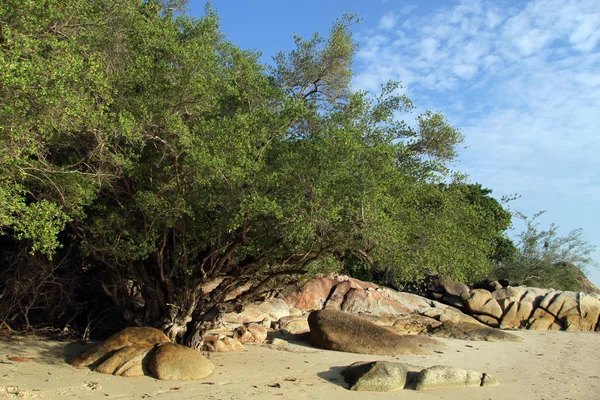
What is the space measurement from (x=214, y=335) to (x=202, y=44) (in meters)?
7.76

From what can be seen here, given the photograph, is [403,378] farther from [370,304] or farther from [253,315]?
Answer: [370,304]

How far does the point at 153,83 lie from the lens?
33.3ft

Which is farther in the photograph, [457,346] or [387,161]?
[457,346]

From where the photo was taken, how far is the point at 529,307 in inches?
944

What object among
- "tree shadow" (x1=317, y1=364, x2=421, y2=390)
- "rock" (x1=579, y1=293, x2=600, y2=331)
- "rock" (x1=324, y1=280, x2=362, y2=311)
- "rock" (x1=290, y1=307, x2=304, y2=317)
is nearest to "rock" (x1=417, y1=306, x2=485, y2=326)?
"rock" (x1=324, y1=280, x2=362, y2=311)

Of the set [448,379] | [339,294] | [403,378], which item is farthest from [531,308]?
[403,378]

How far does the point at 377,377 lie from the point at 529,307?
16.6 metres

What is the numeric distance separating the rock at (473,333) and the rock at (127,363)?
12392 mm

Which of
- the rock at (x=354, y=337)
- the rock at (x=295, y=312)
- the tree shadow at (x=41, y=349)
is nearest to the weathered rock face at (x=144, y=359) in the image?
the tree shadow at (x=41, y=349)

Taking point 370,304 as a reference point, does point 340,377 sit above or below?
below

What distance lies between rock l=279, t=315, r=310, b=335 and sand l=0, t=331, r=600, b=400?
2152 mm

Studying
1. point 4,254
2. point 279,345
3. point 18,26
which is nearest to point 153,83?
point 18,26

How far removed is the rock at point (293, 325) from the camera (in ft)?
58.5

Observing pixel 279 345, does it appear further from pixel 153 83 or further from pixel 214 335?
pixel 153 83
